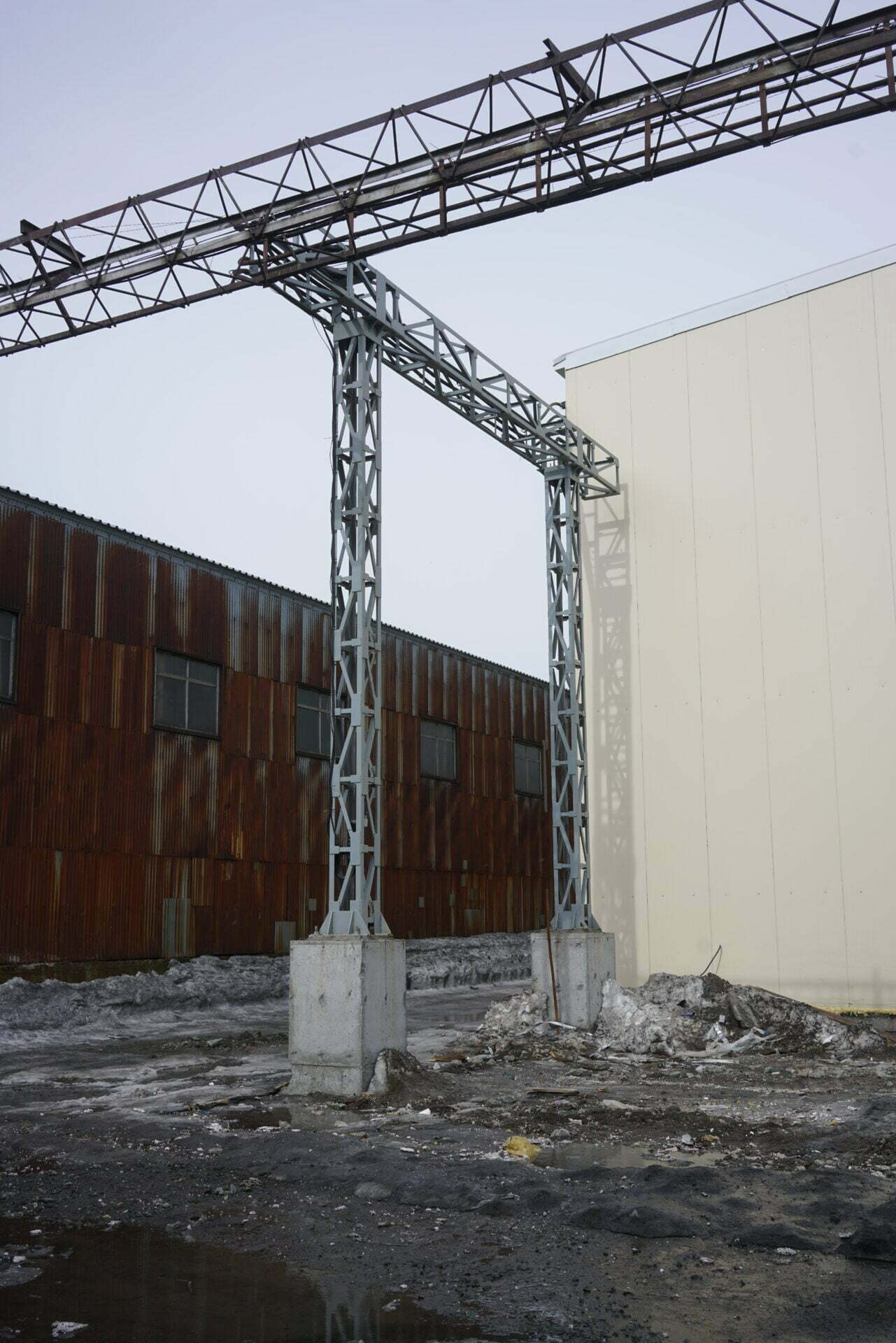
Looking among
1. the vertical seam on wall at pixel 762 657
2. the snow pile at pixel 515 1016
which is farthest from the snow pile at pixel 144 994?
the vertical seam on wall at pixel 762 657

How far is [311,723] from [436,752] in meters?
5.50

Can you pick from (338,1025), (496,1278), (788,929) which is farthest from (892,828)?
(496,1278)

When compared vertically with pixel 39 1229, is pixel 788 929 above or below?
above

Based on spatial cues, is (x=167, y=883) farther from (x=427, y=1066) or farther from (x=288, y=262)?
(x=288, y=262)

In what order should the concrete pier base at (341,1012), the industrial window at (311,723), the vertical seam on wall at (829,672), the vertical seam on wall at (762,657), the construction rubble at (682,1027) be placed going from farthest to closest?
the industrial window at (311,723)
the vertical seam on wall at (762,657)
the vertical seam on wall at (829,672)
the construction rubble at (682,1027)
the concrete pier base at (341,1012)

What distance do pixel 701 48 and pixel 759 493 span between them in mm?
8346

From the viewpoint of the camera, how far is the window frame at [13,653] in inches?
765

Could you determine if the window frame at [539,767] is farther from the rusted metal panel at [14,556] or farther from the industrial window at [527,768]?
the rusted metal panel at [14,556]

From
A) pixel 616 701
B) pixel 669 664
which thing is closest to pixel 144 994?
pixel 616 701

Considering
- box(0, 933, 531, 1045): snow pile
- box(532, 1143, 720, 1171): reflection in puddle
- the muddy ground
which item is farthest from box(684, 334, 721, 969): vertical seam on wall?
box(532, 1143, 720, 1171): reflection in puddle

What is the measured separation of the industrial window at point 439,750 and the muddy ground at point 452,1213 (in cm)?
1821

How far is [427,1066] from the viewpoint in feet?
44.3

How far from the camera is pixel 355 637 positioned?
510 inches

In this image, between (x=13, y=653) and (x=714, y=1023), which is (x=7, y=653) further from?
(x=714, y=1023)
